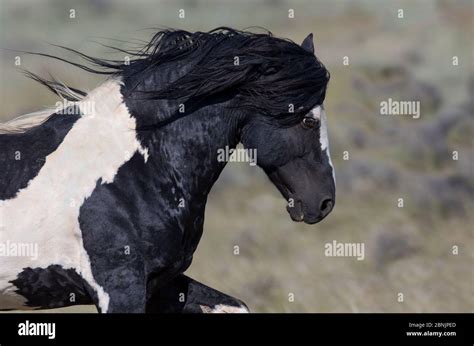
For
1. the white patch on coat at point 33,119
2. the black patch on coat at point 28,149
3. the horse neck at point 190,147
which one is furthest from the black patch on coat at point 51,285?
the white patch on coat at point 33,119

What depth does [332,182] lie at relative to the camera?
6578 mm

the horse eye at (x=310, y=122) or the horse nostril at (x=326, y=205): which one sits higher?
the horse eye at (x=310, y=122)

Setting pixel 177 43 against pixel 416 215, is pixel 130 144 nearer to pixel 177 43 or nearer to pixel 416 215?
pixel 177 43

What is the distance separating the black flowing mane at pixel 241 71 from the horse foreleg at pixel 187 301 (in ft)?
3.88

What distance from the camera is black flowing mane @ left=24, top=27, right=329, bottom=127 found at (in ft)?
21.4

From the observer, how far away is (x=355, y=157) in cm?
1995

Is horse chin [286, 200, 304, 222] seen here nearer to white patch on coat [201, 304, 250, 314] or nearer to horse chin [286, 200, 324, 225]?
horse chin [286, 200, 324, 225]

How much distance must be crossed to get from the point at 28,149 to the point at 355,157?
1393cm

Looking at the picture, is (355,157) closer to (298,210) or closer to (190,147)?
(298,210)

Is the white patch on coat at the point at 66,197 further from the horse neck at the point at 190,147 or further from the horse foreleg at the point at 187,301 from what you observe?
the horse foreleg at the point at 187,301

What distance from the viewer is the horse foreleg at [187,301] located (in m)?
6.81

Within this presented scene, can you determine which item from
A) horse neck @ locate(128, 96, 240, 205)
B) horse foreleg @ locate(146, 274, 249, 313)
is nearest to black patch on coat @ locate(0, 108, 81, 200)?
horse neck @ locate(128, 96, 240, 205)

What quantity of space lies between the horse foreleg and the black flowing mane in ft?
3.88
